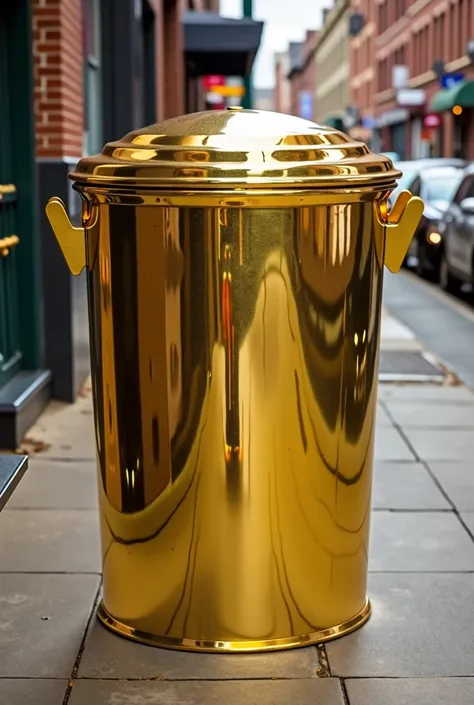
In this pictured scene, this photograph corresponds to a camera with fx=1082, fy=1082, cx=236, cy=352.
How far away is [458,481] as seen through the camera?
18.7 feet

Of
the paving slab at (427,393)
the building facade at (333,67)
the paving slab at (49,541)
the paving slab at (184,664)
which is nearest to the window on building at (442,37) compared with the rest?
the building facade at (333,67)

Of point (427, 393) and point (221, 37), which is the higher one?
point (221, 37)

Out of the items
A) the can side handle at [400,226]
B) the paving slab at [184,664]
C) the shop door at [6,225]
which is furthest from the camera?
the shop door at [6,225]

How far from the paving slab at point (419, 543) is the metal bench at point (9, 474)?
5.88 ft

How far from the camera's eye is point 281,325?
3357 mm

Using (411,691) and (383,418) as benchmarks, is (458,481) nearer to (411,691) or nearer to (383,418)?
(383,418)

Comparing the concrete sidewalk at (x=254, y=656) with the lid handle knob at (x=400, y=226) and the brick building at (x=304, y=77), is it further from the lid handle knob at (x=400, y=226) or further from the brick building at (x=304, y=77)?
the brick building at (x=304, y=77)

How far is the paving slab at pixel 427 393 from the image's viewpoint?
7816mm

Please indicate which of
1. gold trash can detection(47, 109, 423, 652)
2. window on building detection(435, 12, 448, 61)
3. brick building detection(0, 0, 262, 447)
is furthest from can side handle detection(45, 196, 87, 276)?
Result: window on building detection(435, 12, 448, 61)

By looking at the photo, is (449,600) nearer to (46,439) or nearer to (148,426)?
(148,426)

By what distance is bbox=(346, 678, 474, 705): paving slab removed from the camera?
10.8ft

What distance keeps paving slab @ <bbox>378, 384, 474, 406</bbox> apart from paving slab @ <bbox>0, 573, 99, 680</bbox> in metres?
4.04

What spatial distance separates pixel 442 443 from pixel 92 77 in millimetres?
5387

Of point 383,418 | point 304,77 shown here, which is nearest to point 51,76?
point 383,418
